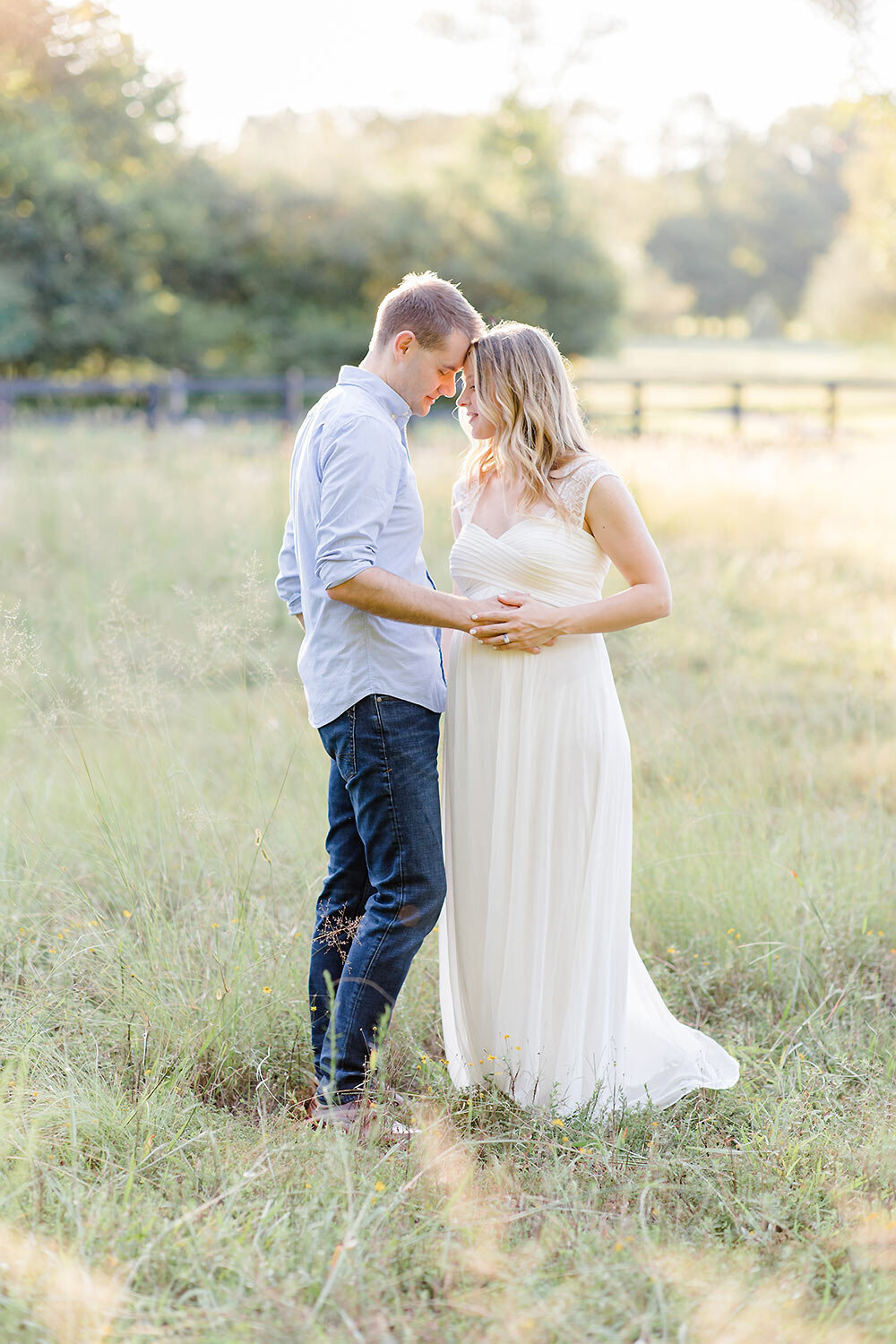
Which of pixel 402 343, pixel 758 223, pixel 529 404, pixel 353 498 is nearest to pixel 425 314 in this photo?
pixel 402 343

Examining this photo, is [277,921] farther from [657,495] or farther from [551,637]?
[657,495]

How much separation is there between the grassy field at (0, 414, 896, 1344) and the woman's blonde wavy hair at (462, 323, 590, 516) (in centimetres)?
86

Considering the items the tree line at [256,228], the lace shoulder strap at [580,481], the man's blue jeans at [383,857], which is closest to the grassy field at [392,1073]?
the man's blue jeans at [383,857]

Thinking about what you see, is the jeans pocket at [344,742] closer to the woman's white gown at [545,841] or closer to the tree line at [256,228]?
the woman's white gown at [545,841]

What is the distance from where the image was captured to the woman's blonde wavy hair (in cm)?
275

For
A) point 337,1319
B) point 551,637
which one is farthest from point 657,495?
point 337,1319

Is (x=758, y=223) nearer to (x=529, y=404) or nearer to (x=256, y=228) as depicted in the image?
(x=256, y=228)

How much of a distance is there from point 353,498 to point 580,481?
59 centimetres

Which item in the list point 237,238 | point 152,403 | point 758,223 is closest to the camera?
point 152,403

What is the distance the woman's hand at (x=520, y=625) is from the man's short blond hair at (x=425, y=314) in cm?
65

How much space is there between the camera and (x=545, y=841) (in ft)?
9.45

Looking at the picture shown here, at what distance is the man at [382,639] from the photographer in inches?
101

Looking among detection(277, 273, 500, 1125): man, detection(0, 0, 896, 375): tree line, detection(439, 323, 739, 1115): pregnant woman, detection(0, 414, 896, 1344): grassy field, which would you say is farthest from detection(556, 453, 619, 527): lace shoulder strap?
detection(0, 0, 896, 375): tree line

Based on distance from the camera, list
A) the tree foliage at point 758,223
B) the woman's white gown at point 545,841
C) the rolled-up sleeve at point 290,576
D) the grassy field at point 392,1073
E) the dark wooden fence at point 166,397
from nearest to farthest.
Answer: the grassy field at point 392,1073 < the woman's white gown at point 545,841 < the rolled-up sleeve at point 290,576 < the dark wooden fence at point 166,397 < the tree foliage at point 758,223
